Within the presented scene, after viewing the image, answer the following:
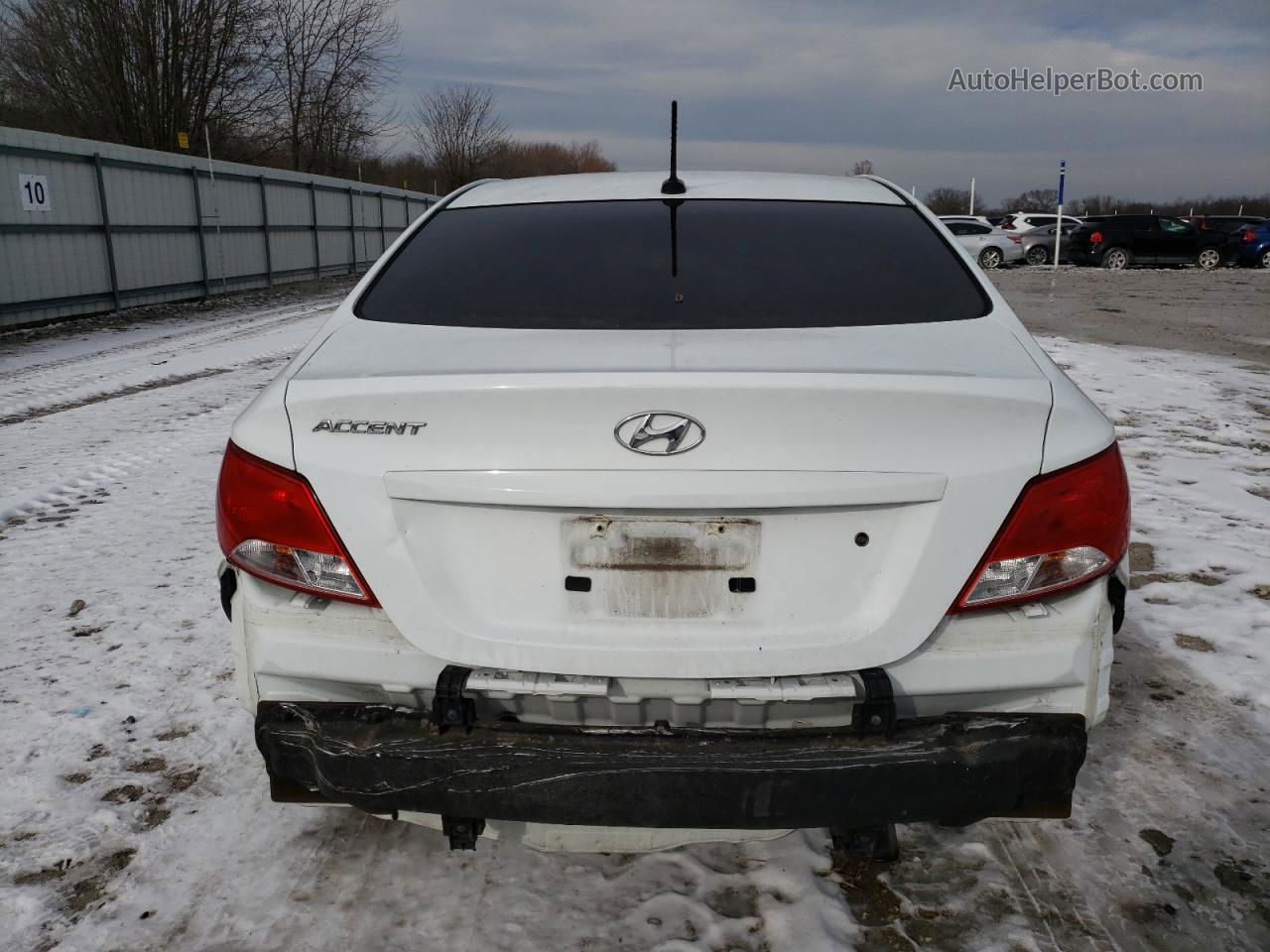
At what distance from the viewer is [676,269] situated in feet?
8.00

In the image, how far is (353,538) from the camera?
1.75 metres

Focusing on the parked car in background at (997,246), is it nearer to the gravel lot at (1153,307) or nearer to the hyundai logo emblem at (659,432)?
the gravel lot at (1153,307)

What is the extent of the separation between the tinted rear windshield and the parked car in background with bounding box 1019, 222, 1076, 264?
27.9 metres

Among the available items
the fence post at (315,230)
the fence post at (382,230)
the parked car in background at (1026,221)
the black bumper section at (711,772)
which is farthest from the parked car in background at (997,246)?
the black bumper section at (711,772)

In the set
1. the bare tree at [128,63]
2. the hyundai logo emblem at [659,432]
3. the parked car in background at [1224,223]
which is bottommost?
the hyundai logo emblem at [659,432]

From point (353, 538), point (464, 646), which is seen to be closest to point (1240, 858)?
point (464, 646)

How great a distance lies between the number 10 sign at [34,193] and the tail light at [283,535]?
13.1m

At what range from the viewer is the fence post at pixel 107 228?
45.7 feet

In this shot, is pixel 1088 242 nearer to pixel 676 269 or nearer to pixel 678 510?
pixel 676 269

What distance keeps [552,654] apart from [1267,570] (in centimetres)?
369

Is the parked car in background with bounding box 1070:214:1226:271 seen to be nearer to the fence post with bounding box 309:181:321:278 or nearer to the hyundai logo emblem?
the fence post with bounding box 309:181:321:278

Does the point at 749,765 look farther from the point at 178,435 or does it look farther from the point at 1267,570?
the point at 178,435

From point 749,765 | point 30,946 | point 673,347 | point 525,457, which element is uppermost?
point 673,347

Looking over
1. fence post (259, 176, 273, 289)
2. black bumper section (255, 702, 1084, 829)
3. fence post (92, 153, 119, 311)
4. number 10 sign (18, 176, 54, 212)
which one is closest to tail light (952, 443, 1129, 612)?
black bumper section (255, 702, 1084, 829)
